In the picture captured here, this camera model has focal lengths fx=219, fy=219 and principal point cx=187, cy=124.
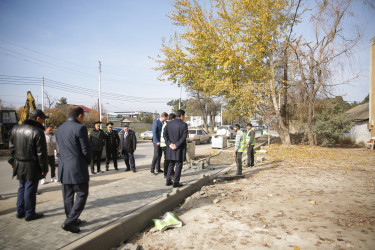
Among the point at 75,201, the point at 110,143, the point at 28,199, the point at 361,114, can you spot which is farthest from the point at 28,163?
the point at 361,114

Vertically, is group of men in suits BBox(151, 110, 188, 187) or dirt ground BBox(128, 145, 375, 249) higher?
group of men in suits BBox(151, 110, 188, 187)

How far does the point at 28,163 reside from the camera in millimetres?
3779

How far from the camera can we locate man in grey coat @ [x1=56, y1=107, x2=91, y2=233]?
330cm

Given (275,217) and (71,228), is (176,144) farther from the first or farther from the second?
(71,228)

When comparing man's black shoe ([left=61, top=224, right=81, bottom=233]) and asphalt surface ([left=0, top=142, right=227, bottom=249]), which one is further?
man's black shoe ([left=61, top=224, right=81, bottom=233])

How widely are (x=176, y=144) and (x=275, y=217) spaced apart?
281 cm

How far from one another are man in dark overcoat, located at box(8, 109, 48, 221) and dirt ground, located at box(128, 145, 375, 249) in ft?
6.25

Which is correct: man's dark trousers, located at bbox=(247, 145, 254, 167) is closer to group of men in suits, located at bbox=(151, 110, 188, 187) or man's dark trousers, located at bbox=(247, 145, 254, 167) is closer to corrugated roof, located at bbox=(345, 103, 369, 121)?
group of men in suits, located at bbox=(151, 110, 188, 187)

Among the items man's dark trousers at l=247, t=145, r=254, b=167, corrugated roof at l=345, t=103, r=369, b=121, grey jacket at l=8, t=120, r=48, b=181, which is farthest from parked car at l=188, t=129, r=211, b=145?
grey jacket at l=8, t=120, r=48, b=181

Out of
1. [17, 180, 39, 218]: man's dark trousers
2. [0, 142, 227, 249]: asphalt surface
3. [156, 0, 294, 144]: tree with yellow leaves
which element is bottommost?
[0, 142, 227, 249]: asphalt surface

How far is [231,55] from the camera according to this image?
16.1 meters

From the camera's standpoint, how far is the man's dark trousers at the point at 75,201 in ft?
10.7

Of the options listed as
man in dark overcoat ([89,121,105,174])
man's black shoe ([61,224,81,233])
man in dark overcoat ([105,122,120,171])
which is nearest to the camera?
man's black shoe ([61,224,81,233])

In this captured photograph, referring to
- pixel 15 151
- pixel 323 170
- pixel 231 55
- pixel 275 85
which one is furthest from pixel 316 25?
pixel 15 151
